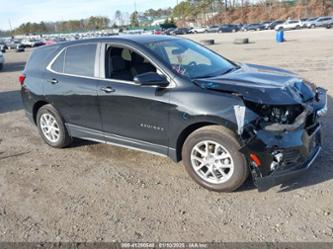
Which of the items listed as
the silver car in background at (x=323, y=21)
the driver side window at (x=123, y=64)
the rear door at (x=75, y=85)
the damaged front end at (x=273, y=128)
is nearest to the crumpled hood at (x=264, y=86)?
the damaged front end at (x=273, y=128)

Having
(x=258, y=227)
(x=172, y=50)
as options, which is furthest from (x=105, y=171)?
(x=258, y=227)

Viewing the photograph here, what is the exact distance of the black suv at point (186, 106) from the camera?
12.3 ft

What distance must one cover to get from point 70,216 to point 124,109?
1539 mm

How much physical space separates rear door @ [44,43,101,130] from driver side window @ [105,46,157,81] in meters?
0.22

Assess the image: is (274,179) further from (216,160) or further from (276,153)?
(216,160)

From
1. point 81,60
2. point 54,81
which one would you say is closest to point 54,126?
point 54,81

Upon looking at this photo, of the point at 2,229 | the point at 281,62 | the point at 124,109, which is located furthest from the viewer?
the point at 281,62

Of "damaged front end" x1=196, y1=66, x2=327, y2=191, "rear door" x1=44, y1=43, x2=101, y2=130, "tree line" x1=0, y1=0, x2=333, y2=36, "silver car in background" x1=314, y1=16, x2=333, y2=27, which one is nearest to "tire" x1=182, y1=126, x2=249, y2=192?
"damaged front end" x1=196, y1=66, x2=327, y2=191

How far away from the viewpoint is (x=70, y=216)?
3775 millimetres

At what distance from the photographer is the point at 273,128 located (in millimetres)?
3688

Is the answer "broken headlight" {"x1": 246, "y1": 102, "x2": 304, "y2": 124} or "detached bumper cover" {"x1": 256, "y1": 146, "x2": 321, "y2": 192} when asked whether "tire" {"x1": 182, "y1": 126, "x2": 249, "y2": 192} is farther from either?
"broken headlight" {"x1": 246, "y1": 102, "x2": 304, "y2": 124}

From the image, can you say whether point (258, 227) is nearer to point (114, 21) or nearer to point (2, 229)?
point (2, 229)

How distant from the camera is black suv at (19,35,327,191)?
373 centimetres

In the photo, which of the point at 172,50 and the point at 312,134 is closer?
the point at 312,134
